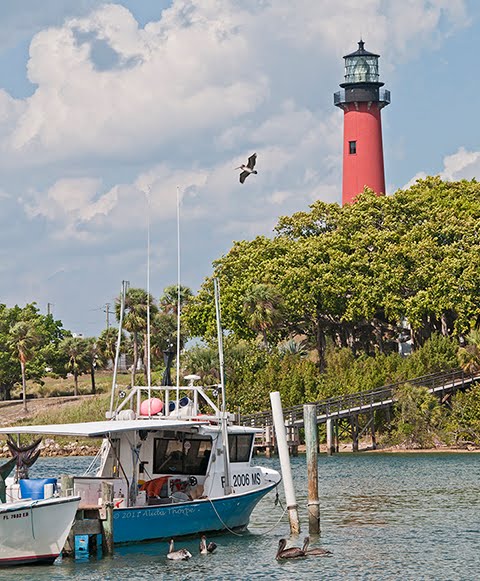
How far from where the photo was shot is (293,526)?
36.0 metres

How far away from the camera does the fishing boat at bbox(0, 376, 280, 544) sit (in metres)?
33.6

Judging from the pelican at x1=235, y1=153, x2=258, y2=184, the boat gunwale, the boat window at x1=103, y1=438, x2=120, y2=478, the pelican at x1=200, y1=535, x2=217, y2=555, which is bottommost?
the pelican at x1=200, y1=535, x2=217, y2=555

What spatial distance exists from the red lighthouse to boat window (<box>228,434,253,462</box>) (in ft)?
187

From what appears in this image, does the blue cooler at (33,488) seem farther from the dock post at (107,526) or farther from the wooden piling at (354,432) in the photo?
the wooden piling at (354,432)

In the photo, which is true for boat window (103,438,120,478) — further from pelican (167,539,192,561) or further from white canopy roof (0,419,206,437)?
pelican (167,539,192,561)

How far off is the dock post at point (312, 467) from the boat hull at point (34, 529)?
710 cm

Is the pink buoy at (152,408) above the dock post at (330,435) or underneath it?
underneath

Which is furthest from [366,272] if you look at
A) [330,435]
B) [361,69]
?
[361,69]

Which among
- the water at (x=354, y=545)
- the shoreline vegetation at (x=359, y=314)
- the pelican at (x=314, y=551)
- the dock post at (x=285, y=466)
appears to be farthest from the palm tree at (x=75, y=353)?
the pelican at (x=314, y=551)

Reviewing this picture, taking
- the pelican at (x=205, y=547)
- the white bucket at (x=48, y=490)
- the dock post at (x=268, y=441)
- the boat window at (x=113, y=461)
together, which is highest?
the dock post at (x=268, y=441)

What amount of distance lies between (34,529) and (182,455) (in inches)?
240

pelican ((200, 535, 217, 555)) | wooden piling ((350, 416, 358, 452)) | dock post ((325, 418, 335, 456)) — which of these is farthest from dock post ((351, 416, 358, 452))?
pelican ((200, 535, 217, 555))

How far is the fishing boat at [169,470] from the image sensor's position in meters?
33.6

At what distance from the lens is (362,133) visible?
97.1 m
